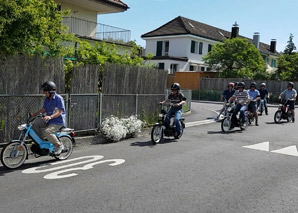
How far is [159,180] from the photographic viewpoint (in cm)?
614

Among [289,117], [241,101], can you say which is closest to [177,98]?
[241,101]

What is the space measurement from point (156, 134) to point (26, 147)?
157 inches

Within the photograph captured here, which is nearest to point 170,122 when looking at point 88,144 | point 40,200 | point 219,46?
point 88,144

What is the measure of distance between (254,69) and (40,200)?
3866 cm

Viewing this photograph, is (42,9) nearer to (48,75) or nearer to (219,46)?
(48,75)

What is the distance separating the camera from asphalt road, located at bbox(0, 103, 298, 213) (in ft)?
16.1

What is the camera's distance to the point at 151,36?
152 ft

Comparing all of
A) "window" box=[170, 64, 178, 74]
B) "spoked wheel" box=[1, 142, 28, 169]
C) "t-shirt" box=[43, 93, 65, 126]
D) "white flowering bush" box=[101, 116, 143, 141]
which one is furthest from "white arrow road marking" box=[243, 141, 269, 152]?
"window" box=[170, 64, 178, 74]

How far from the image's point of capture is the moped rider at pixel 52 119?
23.4ft

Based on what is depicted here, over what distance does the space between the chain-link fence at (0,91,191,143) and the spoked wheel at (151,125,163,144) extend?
68.7 inches

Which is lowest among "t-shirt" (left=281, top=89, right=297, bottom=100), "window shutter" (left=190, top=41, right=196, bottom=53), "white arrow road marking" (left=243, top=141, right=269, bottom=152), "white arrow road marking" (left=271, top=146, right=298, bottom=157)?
"white arrow road marking" (left=271, top=146, right=298, bottom=157)

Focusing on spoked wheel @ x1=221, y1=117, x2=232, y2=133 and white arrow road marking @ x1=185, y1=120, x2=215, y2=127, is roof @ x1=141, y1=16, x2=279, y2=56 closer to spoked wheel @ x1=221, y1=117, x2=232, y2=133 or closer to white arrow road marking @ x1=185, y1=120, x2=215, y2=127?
white arrow road marking @ x1=185, y1=120, x2=215, y2=127

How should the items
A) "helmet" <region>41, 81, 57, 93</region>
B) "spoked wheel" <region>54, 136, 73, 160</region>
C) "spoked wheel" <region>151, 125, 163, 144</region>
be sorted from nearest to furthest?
"helmet" <region>41, 81, 57, 93</region>
"spoked wheel" <region>54, 136, 73, 160</region>
"spoked wheel" <region>151, 125, 163, 144</region>

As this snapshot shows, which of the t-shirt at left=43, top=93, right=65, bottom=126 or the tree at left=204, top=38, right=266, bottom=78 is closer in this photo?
the t-shirt at left=43, top=93, right=65, bottom=126
